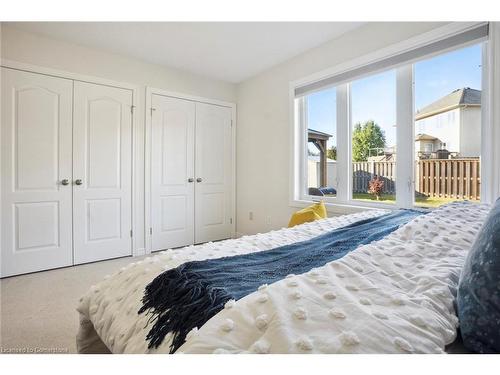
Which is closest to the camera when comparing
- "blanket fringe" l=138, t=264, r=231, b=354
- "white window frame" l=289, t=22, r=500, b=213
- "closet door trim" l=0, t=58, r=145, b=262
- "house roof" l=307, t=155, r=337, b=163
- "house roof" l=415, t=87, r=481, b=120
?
"blanket fringe" l=138, t=264, r=231, b=354

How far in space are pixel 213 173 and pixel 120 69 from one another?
5.92 ft

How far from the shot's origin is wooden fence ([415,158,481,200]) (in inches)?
86.3

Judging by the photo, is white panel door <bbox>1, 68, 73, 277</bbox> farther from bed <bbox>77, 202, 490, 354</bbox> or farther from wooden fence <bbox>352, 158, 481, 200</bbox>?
wooden fence <bbox>352, 158, 481, 200</bbox>

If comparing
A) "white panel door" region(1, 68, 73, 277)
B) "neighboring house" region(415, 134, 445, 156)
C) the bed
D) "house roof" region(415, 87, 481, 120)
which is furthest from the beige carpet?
"house roof" region(415, 87, 481, 120)

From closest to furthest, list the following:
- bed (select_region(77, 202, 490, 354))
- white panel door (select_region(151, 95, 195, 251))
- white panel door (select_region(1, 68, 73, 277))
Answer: bed (select_region(77, 202, 490, 354))
white panel door (select_region(1, 68, 73, 277))
white panel door (select_region(151, 95, 195, 251))

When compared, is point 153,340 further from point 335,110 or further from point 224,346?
point 335,110

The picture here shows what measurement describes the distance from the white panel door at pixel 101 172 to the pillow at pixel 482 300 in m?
3.45

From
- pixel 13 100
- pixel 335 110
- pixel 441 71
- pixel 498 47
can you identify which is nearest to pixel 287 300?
pixel 498 47

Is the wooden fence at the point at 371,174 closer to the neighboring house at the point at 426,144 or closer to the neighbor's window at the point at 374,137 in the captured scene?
the neighbor's window at the point at 374,137

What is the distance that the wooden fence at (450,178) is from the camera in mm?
2191

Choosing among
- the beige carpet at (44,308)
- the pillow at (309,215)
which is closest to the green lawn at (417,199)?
the pillow at (309,215)

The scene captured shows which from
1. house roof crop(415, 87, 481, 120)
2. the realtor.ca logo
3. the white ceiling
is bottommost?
the realtor.ca logo

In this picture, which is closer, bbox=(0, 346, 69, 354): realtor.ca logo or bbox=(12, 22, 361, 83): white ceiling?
bbox=(0, 346, 69, 354): realtor.ca logo

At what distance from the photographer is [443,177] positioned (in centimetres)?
237
